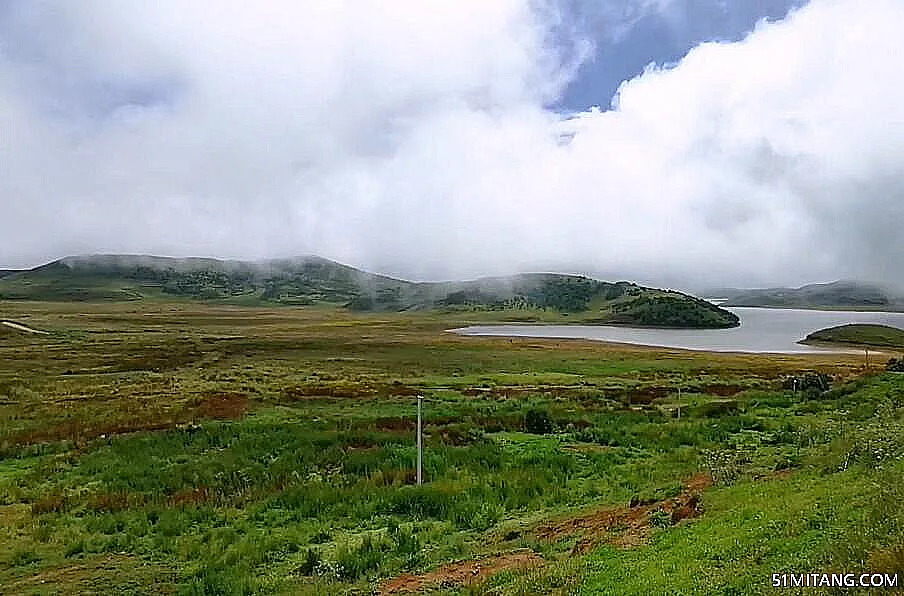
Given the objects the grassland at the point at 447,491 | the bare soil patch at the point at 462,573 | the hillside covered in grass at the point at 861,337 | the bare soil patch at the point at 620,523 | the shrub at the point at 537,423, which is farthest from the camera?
the hillside covered in grass at the point at 861,337

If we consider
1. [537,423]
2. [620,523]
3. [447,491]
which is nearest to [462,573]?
[620,523]

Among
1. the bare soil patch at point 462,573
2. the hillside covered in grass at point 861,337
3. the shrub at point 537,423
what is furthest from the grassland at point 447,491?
the hillside covered in grass at point 861,337

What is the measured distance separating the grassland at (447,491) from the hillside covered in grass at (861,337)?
93.9 metres

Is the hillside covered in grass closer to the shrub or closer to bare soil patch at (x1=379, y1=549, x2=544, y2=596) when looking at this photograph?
the shrub

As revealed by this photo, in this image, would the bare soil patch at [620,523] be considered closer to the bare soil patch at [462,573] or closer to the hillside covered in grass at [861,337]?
the bare soil patch at [462,573]

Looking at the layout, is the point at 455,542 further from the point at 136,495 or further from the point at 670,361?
the point at 670,361

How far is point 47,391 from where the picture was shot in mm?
46594

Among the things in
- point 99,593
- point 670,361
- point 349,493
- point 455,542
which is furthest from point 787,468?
point 670,361

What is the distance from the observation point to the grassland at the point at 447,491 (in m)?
10.0

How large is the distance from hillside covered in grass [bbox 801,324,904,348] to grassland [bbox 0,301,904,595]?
93.9 metres

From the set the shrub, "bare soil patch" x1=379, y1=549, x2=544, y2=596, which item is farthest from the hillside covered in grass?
"bare soil patch" x1=379, y1=549, x2=544, y2=596

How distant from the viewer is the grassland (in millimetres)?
10047

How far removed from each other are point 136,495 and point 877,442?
60.7 ft

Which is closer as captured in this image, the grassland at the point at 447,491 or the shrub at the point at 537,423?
the grassland at the point at 447,491
